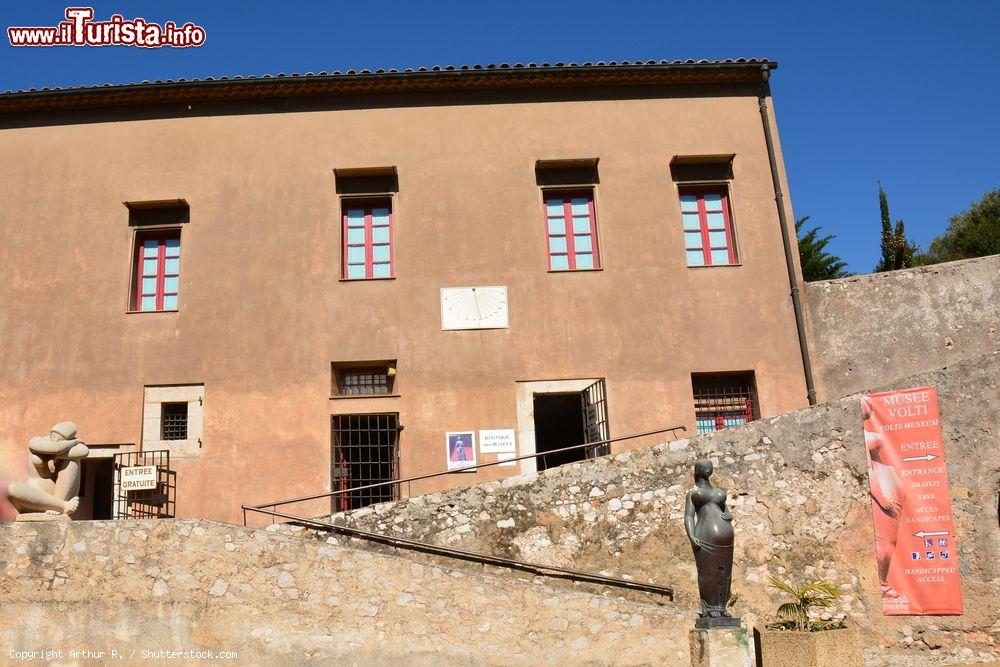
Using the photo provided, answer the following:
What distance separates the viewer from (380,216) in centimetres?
1423

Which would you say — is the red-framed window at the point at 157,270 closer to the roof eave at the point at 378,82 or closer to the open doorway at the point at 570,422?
the roof eave at the point at 378,82

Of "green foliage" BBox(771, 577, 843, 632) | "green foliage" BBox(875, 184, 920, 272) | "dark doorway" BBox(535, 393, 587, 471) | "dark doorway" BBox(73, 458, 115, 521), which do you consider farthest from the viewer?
"green foliage" BBox(875, 184, 920, 272)

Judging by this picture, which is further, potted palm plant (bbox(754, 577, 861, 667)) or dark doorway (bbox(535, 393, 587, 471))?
dark doorway (bbox(535, 393, 587, 471))

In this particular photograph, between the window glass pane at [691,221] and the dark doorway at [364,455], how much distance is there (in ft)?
19.0

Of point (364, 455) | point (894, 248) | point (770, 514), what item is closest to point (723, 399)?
point (770, 514)

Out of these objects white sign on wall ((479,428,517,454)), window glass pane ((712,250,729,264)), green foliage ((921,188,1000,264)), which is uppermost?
green foliage ((921,188,1000,264))

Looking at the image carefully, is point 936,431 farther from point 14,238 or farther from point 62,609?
point 14,238

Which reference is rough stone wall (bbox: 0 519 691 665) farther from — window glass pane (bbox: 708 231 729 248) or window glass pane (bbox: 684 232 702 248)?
window glass pane (bbox: 708 231 729 248)

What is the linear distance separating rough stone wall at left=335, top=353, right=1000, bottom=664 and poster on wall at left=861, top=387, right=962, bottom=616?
0.37ft

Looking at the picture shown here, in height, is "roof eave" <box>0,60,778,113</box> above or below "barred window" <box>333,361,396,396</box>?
above

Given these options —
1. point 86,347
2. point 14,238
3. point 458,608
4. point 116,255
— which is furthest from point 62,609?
point 14,238

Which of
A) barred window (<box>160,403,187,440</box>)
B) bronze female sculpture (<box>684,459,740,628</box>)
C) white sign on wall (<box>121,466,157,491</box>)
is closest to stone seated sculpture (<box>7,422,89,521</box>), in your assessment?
white sign on wall (<box>121,466,157,491</box>)

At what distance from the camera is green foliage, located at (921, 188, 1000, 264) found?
29953 mm

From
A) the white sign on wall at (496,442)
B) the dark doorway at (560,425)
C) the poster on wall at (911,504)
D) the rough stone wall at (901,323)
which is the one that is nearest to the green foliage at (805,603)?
the poster on wall at (911,504)
